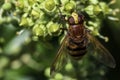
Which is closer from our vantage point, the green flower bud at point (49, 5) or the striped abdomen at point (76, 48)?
the green flower bud at point (49, 5)

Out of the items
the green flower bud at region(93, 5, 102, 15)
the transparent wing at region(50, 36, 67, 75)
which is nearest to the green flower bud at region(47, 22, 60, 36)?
the transparent wing at region(50, 36, 67, 75)

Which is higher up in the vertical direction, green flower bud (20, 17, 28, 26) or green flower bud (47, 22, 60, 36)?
green flower bud (20, 17, 28, 26)

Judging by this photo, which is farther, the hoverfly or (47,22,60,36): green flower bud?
the hoverfly

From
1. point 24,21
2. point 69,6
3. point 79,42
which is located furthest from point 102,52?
point 24,21

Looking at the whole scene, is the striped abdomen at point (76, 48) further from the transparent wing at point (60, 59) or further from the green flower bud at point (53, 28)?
the green flower bud at point (53, 28)

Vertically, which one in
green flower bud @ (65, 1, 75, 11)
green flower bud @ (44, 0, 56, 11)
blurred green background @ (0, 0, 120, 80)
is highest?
green flower bud @ (44, 0, 56, 11)

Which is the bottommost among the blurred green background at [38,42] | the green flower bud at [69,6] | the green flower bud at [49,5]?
the blurred green background at [38,42]

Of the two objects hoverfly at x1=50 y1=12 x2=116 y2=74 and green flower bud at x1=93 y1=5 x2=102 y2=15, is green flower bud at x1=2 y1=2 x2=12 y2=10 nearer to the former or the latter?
hoverfly at x1=50 y1=12 x2=116 y2=74

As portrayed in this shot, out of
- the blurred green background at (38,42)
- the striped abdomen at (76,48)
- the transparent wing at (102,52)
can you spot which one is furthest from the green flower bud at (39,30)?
the transparent wing at (102,52)
